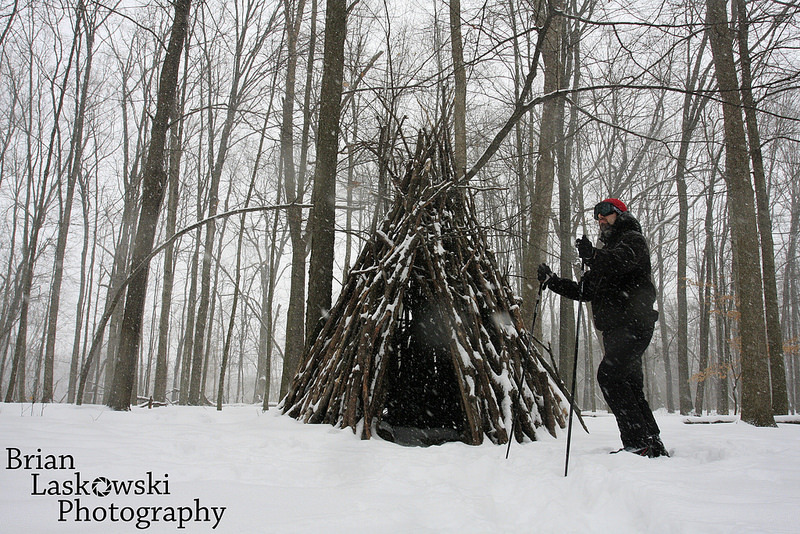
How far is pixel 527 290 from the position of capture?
23.3ft

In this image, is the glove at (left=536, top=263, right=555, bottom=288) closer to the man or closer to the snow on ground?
the man

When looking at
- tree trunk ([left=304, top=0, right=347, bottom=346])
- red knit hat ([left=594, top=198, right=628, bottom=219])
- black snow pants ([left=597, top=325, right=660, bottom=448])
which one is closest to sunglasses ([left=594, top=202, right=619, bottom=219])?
red knit hat ([left=594, top=198, right=628, bottom=219])

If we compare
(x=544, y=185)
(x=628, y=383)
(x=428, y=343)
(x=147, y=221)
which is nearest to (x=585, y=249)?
(x=628, y=383)

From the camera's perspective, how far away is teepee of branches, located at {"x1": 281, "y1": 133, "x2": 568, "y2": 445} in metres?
2.93

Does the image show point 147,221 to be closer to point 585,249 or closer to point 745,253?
point 585,249

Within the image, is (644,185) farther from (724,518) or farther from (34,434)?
(34,434)

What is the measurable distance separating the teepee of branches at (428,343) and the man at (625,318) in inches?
21.8

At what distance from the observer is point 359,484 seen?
73.4 inches

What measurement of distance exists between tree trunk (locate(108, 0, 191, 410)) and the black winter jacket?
11.5 ft

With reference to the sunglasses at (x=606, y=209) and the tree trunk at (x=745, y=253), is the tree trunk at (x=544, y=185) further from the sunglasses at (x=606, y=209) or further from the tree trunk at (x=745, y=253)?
the sunglasses at (x=606, y=209)

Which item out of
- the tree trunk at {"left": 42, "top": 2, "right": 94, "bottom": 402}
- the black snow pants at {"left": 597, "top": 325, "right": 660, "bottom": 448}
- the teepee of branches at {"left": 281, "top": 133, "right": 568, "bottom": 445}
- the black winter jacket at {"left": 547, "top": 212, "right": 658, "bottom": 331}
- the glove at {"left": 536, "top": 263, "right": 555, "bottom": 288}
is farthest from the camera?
the tree trunk at {"left": 42, "top": 2, "right": 94, "bottom": 402}

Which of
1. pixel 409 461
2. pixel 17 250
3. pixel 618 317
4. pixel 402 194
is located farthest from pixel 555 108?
pixel 17 250

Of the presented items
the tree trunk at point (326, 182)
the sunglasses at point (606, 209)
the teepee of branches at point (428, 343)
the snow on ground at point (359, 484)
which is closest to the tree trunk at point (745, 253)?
the snow on ground at point (359, 484)

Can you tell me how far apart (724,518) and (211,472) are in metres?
1.84
